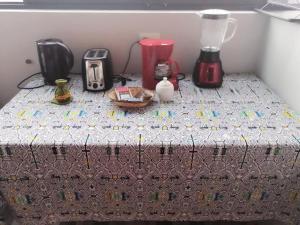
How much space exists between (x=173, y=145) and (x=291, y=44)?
2.45 ft

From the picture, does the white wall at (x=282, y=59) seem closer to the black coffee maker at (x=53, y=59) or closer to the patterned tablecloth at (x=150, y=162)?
the patterned tablecloth at (x=150, y=162)

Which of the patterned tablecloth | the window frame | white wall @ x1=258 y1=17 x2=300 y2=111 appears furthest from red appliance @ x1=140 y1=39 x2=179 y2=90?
white wall @ x1=258 y1=17 x2=300 y2=111

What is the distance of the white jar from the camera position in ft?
3.74

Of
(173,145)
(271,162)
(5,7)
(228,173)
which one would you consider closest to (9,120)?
(173,145)

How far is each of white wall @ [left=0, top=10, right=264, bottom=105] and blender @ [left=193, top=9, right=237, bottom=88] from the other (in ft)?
0.19

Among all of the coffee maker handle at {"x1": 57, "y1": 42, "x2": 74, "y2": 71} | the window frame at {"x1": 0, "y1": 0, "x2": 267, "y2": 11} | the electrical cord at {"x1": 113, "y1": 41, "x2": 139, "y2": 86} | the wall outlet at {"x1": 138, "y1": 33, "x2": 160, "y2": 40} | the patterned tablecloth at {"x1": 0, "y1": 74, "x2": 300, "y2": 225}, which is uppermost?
the window frame at {"x1": 0, "y1": 0, "x2": 267, "y2": 11}

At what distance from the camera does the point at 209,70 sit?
4.13 ft

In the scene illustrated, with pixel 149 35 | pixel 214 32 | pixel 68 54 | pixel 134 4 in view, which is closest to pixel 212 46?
pixel 214 32

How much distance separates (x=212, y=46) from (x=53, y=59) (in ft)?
2.80

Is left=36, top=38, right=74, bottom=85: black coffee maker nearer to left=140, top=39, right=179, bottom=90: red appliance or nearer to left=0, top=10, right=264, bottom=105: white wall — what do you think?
left=0, top=10, right=264, bottom=105: white wall

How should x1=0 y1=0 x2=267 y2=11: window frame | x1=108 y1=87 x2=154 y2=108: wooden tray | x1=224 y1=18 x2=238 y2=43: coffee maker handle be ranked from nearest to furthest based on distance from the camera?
1. x1=108 y1=87 x2=154 y2=108: wooden tray
2. x1=224 y1=18 x2=238 y2=43: coffee maker handle
3. x1=0 y1=0 x2=267 y2=11: window frame

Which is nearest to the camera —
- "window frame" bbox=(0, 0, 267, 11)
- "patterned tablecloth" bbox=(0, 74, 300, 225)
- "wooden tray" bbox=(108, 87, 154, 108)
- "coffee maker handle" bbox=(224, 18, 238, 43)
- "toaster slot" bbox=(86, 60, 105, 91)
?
"patterned tablecloth" bbox=(0, 74, 300, 225)

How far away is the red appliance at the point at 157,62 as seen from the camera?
3.91ft

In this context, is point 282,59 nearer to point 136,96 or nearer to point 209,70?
point 209,70
